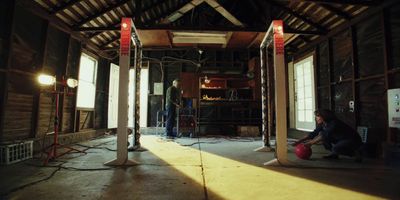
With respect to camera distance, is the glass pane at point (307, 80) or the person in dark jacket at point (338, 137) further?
the glass pane at point (307, 80)

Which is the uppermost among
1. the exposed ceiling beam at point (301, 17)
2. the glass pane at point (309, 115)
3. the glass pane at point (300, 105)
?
the exposed ceiling beam at point (301, 17)

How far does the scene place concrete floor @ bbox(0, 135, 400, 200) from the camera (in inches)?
84.6

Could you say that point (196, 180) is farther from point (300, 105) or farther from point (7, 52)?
point (300, 105)

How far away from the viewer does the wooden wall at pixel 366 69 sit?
13.5 ft

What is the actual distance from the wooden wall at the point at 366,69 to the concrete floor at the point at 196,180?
4.61 ft

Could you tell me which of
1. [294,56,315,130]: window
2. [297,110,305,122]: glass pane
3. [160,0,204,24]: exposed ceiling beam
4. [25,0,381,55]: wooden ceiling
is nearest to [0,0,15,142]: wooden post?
[25,0,381,55]: wooden ceiling

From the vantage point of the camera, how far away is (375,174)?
9.76 feet

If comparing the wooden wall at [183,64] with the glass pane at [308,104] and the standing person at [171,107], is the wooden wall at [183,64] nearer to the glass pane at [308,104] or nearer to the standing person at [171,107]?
the standing person at [171,107]

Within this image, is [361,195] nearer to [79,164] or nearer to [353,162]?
[353,162]

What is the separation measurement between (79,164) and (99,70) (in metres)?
5.09

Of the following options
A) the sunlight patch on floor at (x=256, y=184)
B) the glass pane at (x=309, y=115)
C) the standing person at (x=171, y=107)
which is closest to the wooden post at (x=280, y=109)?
the sunlight patch on floor at (x=256, y=184)

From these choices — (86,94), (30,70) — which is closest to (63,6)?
(30,70)

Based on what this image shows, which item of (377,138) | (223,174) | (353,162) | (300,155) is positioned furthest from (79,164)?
(377,138)

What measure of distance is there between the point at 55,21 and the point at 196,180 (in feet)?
16.0
